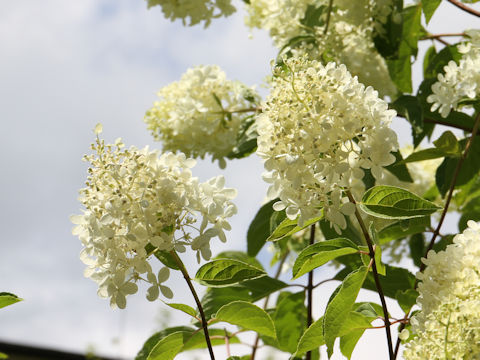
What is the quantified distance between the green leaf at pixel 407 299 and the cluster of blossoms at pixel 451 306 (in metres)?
0.16

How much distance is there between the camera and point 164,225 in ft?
2.96

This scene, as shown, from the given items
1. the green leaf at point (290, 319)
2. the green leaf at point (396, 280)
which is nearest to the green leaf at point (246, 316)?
the green leaf at point (396, 280)

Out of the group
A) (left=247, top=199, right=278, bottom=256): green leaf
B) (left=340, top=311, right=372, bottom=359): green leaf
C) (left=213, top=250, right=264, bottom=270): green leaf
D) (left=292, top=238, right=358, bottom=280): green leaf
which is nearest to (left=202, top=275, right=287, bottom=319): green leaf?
(left=247, top=199, right=278, bottom=256): green leaf

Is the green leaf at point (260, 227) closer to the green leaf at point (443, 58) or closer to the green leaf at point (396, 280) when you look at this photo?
the green leaf at point (396, 280)

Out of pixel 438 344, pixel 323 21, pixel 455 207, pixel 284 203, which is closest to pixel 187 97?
pixel 323 21

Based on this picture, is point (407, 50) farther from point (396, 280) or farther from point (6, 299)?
point (6, 299)

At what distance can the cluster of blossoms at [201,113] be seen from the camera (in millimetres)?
1867

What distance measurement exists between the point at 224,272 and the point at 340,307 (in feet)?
0.60

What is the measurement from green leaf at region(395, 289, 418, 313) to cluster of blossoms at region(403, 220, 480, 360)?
16 centimetres

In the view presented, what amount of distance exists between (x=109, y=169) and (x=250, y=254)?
94 cm

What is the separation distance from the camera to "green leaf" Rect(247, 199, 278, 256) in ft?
5.70

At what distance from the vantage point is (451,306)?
0.85 meters

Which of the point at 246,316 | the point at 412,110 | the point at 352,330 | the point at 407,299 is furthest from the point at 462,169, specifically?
the point at 246,316

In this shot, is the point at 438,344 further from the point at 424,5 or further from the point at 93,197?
the point at 424,5
